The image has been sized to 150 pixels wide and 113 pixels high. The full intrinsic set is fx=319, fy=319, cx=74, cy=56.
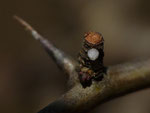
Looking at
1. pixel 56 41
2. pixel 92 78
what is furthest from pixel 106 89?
pixel 56 41

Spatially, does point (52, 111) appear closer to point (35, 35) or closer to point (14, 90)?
point (35, 35)

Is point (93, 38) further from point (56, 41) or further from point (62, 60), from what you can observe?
point (56, 41)

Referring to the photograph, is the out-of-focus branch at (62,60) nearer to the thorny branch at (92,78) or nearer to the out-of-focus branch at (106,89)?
the thorny branch at (92,78)

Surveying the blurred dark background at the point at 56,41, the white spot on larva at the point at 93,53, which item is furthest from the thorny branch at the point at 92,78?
the blurred dark background at the point at 56,41

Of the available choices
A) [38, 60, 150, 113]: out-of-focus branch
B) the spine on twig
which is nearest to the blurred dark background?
[38, 60, 150, 113]: out-of-focus branch

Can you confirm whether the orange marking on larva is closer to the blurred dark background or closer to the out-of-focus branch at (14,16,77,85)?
the out-of-focus branch at (14,16,77,85)

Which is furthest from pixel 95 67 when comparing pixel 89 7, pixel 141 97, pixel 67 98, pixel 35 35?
pixel 89 7

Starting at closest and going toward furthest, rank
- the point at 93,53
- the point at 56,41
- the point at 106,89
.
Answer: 1. the point at 93,53
2. the point at 106,89
3. the point at 56,41
